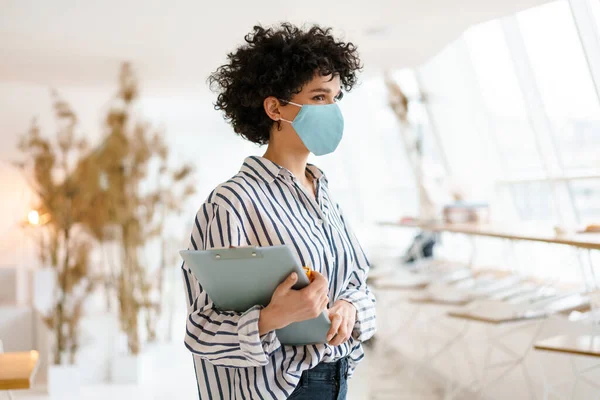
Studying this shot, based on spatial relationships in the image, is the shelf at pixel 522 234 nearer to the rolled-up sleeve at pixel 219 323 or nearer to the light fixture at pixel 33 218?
the rolled-up sleeve at pixel 219 323

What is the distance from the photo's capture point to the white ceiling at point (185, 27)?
3.81 m

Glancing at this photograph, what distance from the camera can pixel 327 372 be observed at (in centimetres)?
134

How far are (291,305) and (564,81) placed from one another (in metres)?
3.99

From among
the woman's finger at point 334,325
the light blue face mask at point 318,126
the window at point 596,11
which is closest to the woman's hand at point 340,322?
the woman's finger at point 334,325

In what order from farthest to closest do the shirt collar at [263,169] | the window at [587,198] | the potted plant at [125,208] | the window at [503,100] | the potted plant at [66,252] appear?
the potted plant at [125,208] → the potted plant at [66,252] → the window at [503,100] → the window at [587,198] → the shirt collar at [263,169]

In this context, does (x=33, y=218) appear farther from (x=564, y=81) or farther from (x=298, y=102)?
(x=298, y=102)

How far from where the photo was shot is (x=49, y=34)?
Answer: 421 cm

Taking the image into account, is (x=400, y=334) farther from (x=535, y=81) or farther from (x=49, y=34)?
(x=49, y=34)

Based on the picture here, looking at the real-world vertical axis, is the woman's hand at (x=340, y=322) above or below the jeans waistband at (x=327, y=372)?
above

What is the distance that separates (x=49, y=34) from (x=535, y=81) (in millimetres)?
3462

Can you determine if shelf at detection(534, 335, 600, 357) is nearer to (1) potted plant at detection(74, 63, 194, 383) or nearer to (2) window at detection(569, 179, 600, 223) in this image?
(2) window at detection(569, 179, 600, 223)

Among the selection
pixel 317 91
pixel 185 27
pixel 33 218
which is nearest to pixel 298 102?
pixel 317 91

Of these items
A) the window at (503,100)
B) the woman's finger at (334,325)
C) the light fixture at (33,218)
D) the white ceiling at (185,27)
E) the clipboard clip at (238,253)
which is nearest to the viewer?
the clipboard clip at (238,253)

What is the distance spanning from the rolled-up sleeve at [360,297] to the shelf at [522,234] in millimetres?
1558
